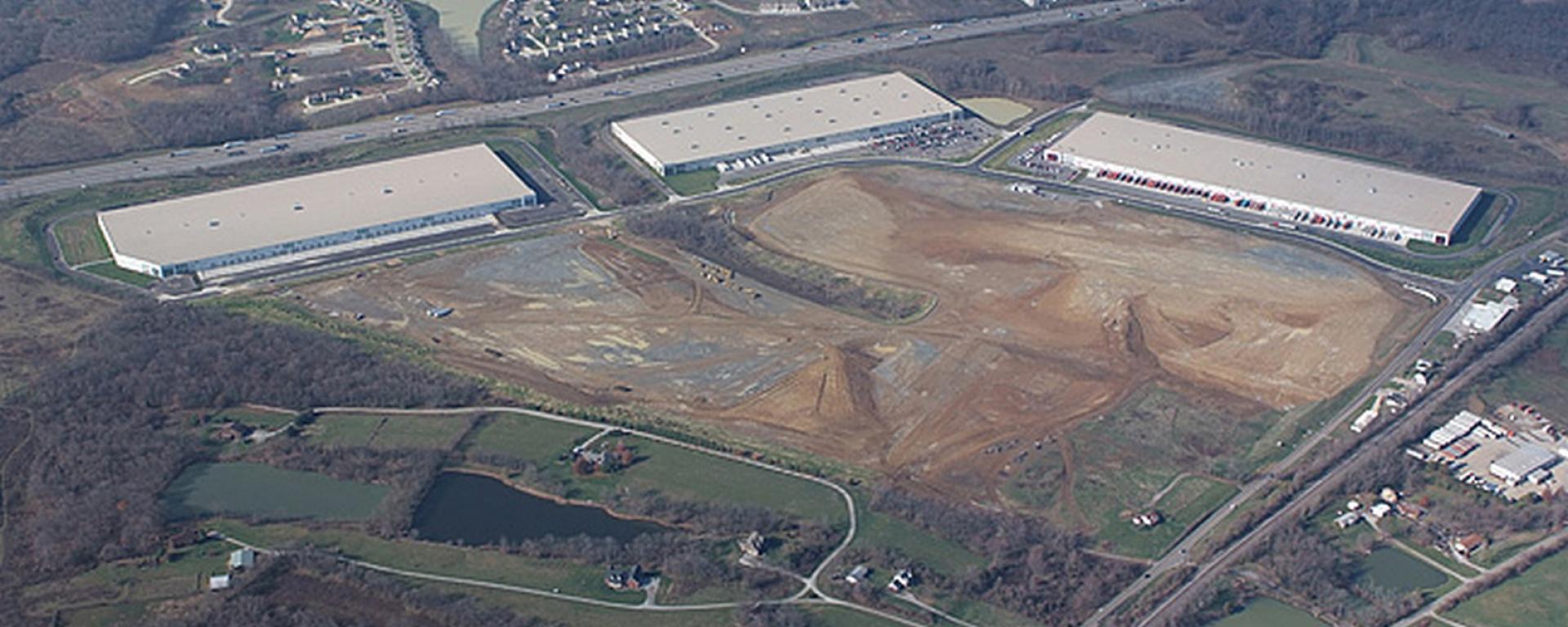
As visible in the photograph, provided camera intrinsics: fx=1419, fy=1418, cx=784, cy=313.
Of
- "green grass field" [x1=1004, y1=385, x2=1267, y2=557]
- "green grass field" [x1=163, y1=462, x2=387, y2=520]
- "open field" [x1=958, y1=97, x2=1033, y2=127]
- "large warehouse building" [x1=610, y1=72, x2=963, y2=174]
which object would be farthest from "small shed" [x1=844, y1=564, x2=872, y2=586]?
"open field" [x1=958, y1=97, x2=1033, y2=127]

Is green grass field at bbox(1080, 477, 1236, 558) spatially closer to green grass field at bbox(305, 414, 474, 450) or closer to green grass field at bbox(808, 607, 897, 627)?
green grass field at bbox(808, 607, 897, 627)

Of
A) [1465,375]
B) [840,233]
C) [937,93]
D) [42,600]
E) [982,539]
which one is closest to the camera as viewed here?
[42,600]

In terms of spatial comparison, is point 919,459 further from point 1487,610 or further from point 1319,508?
point 1487,610

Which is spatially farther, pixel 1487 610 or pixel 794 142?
pixel 794 142

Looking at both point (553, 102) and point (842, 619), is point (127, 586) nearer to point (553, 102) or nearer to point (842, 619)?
point (842, 619)

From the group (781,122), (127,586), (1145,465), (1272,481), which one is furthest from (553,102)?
(1272,481)

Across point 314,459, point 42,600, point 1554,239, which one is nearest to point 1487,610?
point 1554,239

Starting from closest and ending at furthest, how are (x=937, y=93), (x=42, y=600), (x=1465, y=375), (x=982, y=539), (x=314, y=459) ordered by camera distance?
(x=42, y=600) → (x=982, y=539) → (x=314, y=459) → (x=1465, y=375) → (x=937, y=93)
